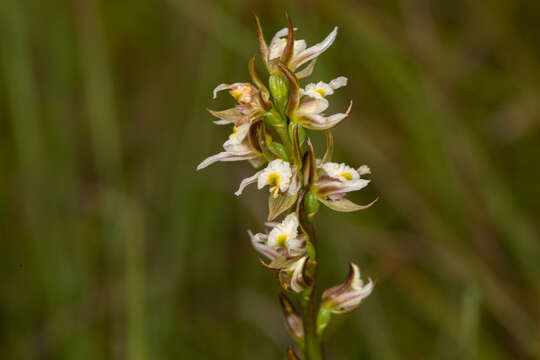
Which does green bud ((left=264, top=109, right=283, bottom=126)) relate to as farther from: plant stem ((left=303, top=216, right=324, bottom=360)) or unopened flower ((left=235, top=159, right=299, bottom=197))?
plant stem ((left=303, top=216, right=324, bottom=360))

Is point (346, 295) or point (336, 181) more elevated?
point (336, 181)

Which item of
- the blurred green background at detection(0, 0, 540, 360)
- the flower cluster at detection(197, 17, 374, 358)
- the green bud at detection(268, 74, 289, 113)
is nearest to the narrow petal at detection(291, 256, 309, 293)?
the flower cluster at detection(197, 17, 374, 358)

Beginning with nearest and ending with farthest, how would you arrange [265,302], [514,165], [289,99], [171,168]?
[289,99] < [265,302] < [171,168] < [514,165]

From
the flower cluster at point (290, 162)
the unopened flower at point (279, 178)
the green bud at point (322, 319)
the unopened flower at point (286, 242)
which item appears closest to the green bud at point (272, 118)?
the flower cluster at point (290, 162)

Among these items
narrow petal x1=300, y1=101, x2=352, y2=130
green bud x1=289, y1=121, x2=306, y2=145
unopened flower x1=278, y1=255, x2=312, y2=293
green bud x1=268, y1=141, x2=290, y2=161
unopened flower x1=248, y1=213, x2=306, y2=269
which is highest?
narrow petal x1=300, y1=101, x2=352, y2=130

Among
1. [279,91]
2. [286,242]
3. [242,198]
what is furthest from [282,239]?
[242,198]

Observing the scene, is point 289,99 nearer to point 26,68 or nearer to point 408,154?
point 26,68

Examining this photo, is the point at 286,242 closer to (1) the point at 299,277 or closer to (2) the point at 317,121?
(1) the point at 299,277

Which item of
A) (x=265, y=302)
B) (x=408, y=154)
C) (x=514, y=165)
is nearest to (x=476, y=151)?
(x=408, y=154)
